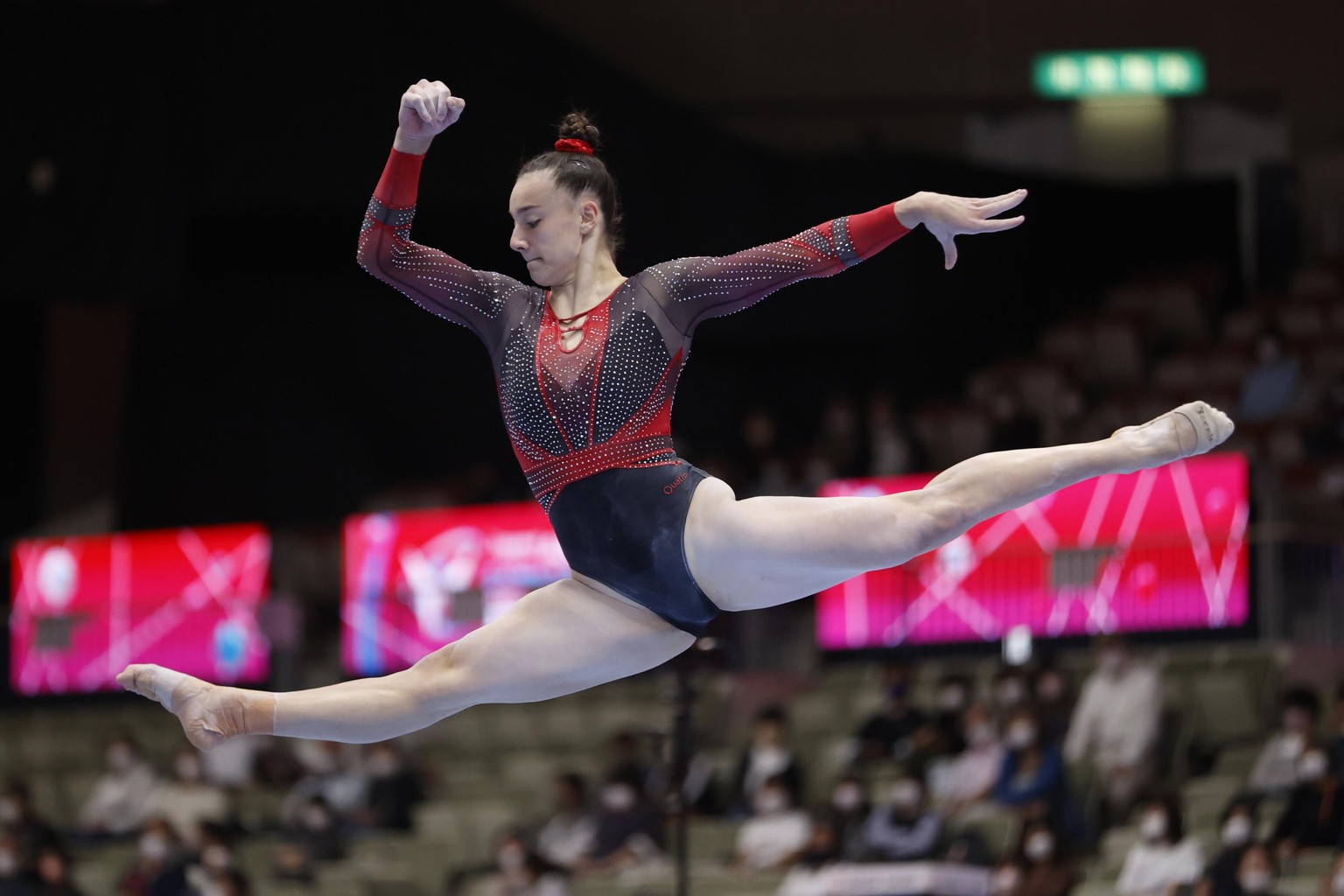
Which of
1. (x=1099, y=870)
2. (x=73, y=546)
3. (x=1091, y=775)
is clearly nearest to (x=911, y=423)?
(x=1091, y=775)

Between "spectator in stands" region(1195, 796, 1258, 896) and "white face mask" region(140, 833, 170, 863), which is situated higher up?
"spectator in stands" region(1195, 796, 1258, 896)

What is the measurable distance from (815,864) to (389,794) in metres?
2.75

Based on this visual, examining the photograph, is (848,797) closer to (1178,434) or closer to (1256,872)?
(1256,872)

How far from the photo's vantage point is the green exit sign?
14477mm

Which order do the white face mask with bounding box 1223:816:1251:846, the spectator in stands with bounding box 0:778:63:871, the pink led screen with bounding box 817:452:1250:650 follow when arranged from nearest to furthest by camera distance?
the white face mask with bounding box 1223:816:1251:846
the spectator in stands with bounding box 0:778:63:871
the pink led screen with bounding box 817:452:1250:650

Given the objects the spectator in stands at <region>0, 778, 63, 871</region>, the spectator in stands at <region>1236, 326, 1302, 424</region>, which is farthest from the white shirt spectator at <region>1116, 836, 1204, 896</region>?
the spectator in stands at <region>0, 778, 63, 871</region>

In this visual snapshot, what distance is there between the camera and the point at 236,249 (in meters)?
12.4

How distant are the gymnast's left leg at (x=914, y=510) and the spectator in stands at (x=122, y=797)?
26.4 feet

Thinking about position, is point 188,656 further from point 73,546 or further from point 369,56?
point 369,56

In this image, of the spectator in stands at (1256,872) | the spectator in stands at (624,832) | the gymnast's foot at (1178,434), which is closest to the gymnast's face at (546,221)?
the gymnast's foot at (1178,434)

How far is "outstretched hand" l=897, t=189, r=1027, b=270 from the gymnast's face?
2.28ft

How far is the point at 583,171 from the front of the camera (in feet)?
13.7

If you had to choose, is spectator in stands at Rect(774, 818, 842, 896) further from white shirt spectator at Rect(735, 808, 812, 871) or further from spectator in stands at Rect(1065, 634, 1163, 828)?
spectator in stands at Rect(1065, 634, 1163, 828)

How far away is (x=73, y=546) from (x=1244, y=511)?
774cm
